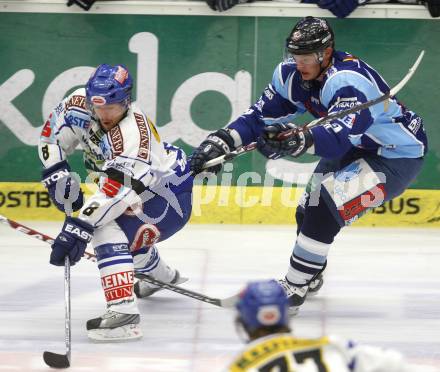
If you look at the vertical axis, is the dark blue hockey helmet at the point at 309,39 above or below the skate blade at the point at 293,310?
above

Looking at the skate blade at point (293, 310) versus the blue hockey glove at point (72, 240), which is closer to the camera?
the blue hockey glove at point (72, 240)

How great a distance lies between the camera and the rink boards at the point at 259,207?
747 cm

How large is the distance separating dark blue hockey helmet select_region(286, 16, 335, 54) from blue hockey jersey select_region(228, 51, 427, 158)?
11cm

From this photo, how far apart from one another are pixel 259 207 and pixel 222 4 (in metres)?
1.30

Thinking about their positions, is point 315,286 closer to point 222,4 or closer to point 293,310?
point 293,310

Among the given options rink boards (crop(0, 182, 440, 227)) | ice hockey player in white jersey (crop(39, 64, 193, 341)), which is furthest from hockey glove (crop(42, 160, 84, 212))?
rink boards (crop(0, 182, 440, 227))

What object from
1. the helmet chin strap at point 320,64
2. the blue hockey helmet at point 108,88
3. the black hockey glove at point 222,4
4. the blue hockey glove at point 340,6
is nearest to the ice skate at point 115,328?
the blue hockey helmet at point 108,88

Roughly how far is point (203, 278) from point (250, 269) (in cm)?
36

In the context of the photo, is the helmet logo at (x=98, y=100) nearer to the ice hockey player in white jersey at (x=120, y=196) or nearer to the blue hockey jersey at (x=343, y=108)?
the ice hockey player in white jersey at (x=120, y=196)

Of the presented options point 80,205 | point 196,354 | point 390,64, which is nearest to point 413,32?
point 390,64

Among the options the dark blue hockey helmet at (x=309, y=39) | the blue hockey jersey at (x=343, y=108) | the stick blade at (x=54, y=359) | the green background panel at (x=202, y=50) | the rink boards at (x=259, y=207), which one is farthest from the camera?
the rink boards at (x=259, y=207)

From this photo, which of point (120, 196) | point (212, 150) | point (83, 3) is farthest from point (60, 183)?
point (83, 3)

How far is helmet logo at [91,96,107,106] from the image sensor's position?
193 inches

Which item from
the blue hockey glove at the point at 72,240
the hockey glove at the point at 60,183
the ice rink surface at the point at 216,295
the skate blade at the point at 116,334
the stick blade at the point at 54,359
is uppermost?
the hockey glove at the point at 60,183
